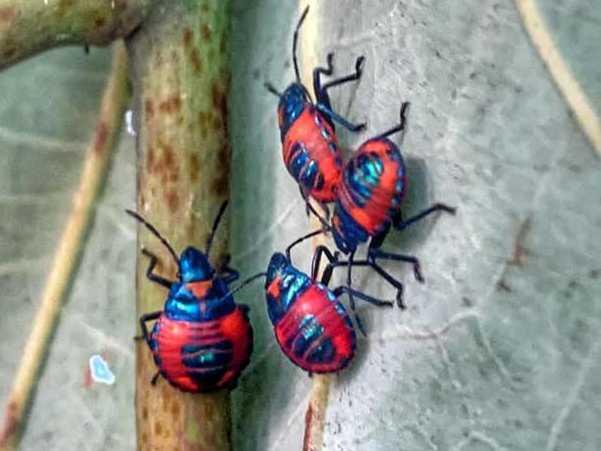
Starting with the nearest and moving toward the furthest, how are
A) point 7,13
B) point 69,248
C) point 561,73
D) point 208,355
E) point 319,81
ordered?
point 561,73
point 7,13
point 319,81
point 208,355
point 69,248

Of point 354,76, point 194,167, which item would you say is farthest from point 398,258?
point 194,167

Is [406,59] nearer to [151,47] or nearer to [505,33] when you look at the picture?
[505,33]

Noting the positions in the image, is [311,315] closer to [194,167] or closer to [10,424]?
[194,167]

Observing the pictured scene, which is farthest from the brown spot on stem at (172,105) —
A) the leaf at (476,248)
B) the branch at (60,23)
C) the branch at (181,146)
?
the leaf at (476,248)

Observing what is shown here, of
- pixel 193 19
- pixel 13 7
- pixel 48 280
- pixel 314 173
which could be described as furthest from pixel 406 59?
pixel 48 280

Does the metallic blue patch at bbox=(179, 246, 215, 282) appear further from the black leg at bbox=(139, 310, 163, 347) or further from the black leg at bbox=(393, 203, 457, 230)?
the black leg at bbox=(393, 203, 457, 230)

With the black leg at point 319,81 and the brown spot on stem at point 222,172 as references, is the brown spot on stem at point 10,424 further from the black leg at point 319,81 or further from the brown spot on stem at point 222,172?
the black leg at point 319,81
